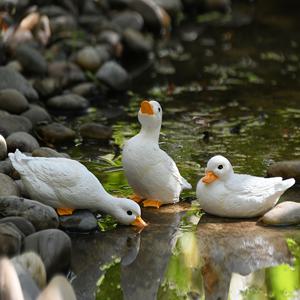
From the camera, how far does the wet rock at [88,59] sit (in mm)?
9914

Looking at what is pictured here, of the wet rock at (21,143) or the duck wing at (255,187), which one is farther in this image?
the wet rock at (21,143)

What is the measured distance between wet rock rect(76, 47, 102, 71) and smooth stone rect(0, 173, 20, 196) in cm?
395

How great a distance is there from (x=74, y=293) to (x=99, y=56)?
550cm

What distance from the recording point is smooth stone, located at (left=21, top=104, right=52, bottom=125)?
8.07 m

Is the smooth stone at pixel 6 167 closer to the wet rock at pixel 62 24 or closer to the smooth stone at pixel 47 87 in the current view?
the smooth stone at pixel 47 87

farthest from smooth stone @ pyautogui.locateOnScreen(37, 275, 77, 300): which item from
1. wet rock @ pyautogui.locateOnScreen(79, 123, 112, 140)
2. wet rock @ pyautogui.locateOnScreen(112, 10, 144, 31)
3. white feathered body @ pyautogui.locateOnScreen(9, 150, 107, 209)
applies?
wet rock @ pyautogui.locateOnScreen(112, 10, 144, 31)

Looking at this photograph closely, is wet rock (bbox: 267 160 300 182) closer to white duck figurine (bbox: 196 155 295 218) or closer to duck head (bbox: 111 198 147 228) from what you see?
white duck figurine (bbox: 196 155 295 218)

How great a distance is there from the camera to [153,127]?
634 centimetres

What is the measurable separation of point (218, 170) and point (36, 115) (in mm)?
2565

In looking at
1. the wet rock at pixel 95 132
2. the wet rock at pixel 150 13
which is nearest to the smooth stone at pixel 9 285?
the wet rock at pixel 95 132

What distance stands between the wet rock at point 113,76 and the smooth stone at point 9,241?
4.59 metres

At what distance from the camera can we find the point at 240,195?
6.11 m

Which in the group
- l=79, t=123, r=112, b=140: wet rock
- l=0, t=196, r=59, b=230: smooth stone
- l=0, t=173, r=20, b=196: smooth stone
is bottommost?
l=79, t=123, r=112, b=140: wet rock

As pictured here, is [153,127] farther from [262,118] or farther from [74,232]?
[262,118]
